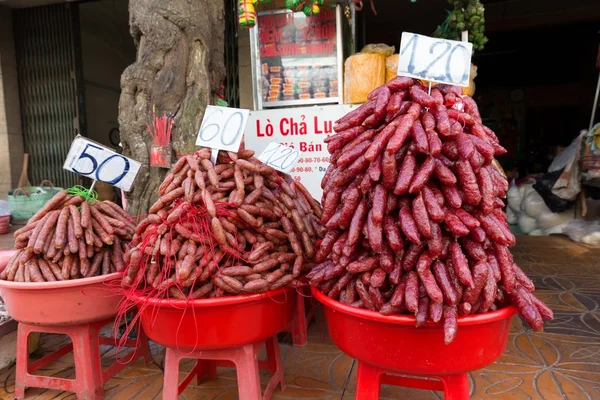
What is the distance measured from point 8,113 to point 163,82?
588 centimetres

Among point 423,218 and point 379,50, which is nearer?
point 423,218

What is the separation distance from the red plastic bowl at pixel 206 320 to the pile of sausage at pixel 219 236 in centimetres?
5

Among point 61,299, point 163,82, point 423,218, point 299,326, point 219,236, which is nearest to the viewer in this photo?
point 423,218

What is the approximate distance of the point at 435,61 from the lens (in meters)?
1.60

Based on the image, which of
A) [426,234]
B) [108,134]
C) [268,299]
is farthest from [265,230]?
[108,134]

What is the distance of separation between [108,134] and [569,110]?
11.8 meters

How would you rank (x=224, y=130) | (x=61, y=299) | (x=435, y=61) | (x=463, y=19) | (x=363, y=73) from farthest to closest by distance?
(x=463, y=19), (x=363, y=73), (x=224, y=130), (x=61, y=299), (x=435, y=61)

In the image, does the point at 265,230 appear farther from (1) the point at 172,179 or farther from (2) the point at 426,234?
(2) the point at 426,234

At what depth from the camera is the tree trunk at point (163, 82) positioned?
2.91 meters

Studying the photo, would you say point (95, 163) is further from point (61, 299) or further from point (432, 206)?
point (432, 206)

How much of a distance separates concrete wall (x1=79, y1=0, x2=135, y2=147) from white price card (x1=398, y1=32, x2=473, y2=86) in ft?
25.2

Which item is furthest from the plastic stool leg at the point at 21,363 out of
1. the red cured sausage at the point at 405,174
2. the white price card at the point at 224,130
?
the red cured sausage at the point at 405,174

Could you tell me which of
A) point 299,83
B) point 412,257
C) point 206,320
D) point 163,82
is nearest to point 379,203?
point 412,257

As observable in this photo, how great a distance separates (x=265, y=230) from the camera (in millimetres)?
1896
